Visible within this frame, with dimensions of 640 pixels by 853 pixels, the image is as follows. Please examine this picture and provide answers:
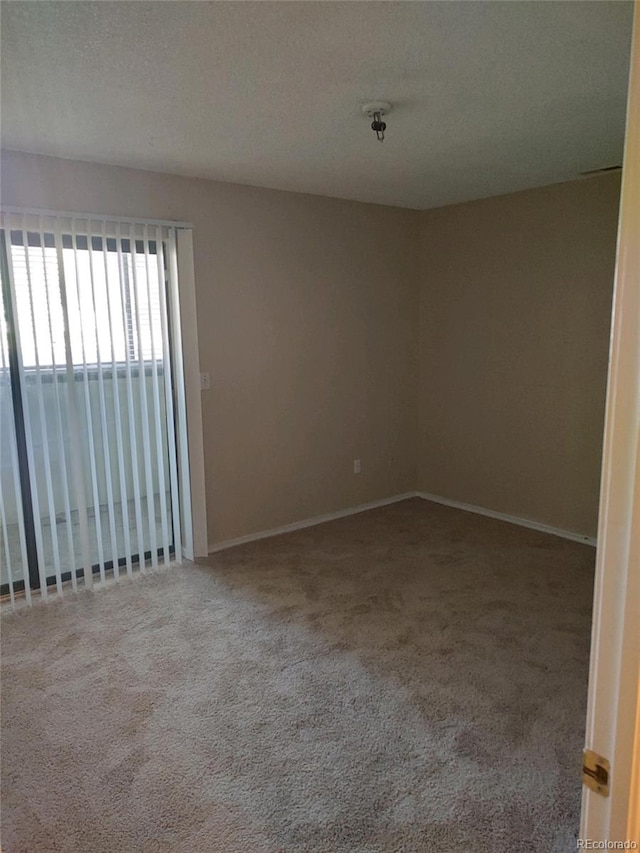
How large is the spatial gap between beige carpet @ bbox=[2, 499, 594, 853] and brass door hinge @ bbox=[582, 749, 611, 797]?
1.18 metres

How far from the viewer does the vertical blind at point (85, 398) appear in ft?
10.2

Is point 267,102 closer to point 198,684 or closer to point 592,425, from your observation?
point 198,684

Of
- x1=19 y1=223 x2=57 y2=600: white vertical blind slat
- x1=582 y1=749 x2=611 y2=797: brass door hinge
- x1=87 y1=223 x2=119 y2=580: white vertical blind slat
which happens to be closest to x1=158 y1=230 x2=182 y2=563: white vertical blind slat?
x1=87 y1=223 x2=119 y2=580: white vertical blind slat

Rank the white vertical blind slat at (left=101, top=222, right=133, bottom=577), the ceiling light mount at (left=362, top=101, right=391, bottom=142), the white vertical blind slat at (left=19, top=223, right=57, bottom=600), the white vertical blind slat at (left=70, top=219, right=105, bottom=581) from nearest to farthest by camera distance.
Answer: the ceiling light mount at (left=362, top=101, right=391, bottom=142)
the white vertical blind slat at (left=19, top=223, right=57, bottom=600)
the white vertical blind slat at (left=70, top=219, right=105, bottom=581)
the white vertical blind slat at (left=101, top=222, right=133, bottom=577)

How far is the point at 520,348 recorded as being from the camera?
4324mm

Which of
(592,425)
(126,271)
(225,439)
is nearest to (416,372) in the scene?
(592,425)

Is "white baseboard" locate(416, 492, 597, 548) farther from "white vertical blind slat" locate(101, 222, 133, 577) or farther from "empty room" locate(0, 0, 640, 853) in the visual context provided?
"white vertical blind slat" locate(101, 222, 133, 577)

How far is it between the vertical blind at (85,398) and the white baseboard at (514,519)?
235cm

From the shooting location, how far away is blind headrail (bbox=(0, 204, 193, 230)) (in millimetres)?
2983

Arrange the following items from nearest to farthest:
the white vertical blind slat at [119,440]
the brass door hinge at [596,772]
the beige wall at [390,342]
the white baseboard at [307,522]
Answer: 1. the brass door hinge at [596,772]
2. the white vertical blind slat at [119,440]
3. the beige wall at [390,342]
4. the white baseboard at [307,522]

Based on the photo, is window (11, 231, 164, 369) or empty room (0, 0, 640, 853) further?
window (11, 231, 164, 369)

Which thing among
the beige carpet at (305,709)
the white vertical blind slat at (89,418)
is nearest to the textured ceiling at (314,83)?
the white vertical blind slat at (89,418)

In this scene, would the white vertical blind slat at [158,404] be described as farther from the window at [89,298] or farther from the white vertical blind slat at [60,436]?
the white vertical blind slat at [60,436]

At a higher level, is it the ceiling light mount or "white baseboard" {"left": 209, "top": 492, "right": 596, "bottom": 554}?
the ceiling light mount
